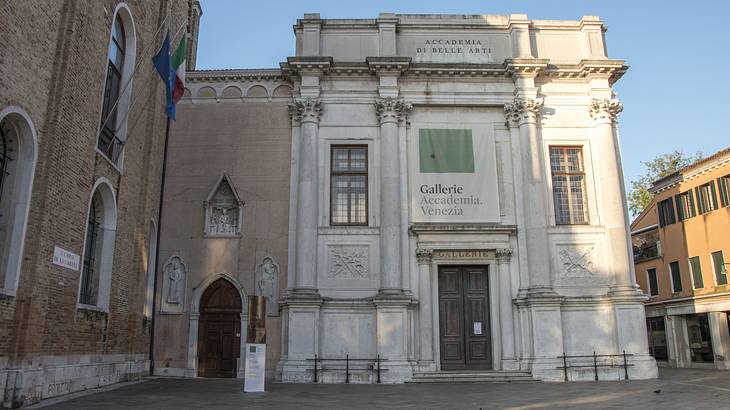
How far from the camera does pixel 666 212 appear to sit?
89.4 feet

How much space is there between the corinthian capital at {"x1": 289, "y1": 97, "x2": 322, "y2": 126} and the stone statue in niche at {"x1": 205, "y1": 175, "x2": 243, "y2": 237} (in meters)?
3.12

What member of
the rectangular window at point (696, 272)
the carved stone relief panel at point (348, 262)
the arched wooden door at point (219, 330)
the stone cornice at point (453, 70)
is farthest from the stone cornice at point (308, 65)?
the rectangular window at point (696, 272)

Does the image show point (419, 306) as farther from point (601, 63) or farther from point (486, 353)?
point (601, 63)

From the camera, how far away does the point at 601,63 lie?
1902cm

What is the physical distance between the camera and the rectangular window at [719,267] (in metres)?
23.8

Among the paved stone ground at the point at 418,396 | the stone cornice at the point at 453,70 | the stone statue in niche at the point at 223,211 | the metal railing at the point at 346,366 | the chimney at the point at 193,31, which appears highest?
the chimney at the point at 193,31

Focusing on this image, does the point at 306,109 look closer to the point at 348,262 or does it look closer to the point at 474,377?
the point at 348,262

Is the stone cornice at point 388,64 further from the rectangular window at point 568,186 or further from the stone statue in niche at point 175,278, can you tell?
the stone statue in niche at point 175,278

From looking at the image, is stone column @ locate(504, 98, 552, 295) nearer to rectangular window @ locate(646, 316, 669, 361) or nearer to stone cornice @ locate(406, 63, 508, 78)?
stone cornice @ locate(406, 63, 508, 78)

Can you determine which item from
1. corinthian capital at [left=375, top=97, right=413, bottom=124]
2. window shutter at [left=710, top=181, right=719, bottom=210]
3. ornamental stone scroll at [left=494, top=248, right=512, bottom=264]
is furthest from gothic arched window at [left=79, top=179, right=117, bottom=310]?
window shutter at [left=710, top=181, right=719, bottom=210]

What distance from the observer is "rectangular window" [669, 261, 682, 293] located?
87.3 feet

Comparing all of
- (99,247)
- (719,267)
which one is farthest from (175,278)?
(719,267)

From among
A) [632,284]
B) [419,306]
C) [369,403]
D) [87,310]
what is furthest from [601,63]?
[87,310]

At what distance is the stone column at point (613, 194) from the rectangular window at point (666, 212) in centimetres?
1007
